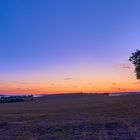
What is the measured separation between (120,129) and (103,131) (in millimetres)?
1018

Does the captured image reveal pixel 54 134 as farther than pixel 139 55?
No

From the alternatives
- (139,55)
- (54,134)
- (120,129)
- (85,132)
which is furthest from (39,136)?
(139,55)

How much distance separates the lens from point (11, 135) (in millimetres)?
20750

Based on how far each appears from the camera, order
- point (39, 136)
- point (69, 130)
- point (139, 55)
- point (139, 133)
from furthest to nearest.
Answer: point (139, 55), point (69, 130), point (39, 136), point (139, 133)

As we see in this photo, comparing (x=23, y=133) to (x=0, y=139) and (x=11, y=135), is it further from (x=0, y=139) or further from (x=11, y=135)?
(x=0, y=139)

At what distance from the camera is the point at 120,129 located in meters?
20.6

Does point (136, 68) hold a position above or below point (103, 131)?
above

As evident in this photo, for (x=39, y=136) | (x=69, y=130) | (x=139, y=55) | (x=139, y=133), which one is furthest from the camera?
(x=139, y=55)

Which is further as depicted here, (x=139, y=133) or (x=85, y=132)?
(x=85, y=132)

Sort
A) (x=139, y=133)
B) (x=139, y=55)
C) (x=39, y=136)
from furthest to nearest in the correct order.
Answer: (x=139, y=55) → (x=39, y=136) → (x=139, y=133)

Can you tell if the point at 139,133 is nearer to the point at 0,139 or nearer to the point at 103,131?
the point at 103,131

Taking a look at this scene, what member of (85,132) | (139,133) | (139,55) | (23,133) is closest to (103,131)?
(85,132)

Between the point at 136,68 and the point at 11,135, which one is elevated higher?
the point at 136,68

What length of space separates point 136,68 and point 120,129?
1533 inches
